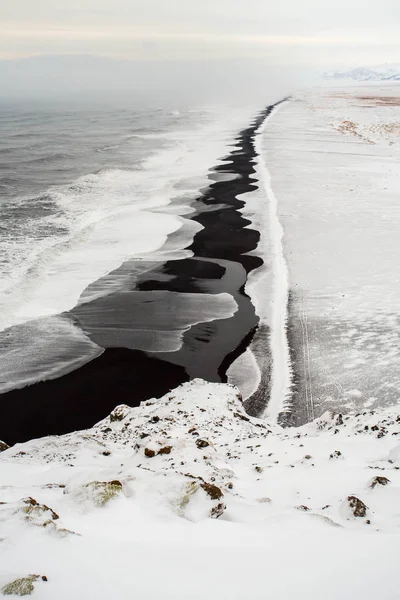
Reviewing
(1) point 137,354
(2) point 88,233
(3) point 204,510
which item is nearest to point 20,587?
(3) point 204,510

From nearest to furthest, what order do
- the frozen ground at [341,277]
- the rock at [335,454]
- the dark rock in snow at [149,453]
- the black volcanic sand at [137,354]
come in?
the rock at [335,454]
the dark rock in snow at [149,453]
the black volcanic sand at [137,354]
the frozen ground at [341,277]

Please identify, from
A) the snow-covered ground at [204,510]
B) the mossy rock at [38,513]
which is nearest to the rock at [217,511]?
the snow-covered ground at [204,510]

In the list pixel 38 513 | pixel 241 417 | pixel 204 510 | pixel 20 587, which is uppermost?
pixel 20 587

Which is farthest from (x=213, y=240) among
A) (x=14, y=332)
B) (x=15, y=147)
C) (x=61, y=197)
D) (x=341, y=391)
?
(x=15, y=147)

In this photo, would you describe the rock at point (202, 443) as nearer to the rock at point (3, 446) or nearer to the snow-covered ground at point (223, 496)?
the snow-covered ground at point (223, 496)

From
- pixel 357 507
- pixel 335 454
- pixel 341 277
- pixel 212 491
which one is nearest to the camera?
pixel 357 507

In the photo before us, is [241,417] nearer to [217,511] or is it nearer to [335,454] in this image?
[335,454]

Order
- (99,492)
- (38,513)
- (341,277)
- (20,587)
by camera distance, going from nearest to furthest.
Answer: (20,587), (38,513), (99,492), (341,277)
